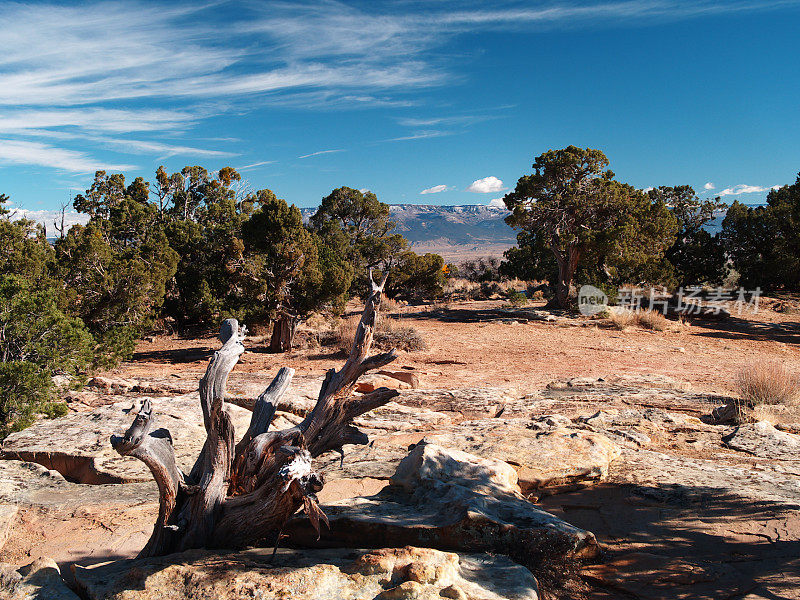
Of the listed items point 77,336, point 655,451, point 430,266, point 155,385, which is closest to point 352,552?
point 655,451

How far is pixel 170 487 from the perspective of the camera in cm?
381

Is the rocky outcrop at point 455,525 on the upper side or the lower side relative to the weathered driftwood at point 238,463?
lower

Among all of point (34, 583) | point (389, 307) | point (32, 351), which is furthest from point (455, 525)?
point (389, 307)

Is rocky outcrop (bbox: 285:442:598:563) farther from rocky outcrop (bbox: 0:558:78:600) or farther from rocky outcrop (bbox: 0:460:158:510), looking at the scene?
rocky outcrop (bbox: 0:460:158:510)

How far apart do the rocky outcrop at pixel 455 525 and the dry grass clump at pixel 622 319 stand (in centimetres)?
1658

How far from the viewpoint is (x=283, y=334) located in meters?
15.8

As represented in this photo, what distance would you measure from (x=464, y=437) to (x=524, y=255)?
25.2 m

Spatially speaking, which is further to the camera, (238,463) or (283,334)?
(283,334)

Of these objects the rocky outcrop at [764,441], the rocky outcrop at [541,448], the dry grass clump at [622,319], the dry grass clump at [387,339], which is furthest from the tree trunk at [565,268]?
the rocky outcrop at [541,448]

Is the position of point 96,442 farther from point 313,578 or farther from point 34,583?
point 313,578

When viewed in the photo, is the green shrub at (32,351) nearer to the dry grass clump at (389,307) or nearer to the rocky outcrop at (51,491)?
the rocky outcrop at (51,491)

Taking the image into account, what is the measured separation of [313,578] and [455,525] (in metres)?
1.23

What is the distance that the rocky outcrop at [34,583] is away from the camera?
303 centimetres

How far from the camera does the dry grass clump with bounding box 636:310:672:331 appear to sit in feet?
64.1
